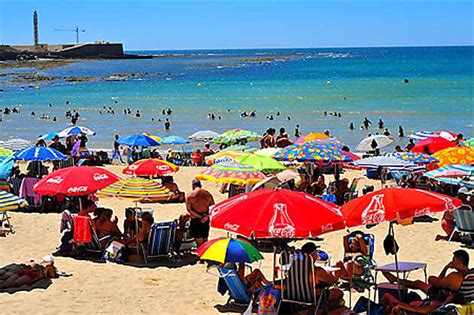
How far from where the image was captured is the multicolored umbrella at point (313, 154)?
1359cm

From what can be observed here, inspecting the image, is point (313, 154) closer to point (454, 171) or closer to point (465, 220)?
point (454, 171)

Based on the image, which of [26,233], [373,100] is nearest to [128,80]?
[373,100]

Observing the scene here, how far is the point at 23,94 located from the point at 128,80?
21.2m

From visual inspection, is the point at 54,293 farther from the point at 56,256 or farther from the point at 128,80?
the point at 128,80

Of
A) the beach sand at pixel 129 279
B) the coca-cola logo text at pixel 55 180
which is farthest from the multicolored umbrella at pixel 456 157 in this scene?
the coca-cola logo text at pixel 55 180

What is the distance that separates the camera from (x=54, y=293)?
876cm

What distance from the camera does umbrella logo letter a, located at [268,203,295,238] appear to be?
273 inches

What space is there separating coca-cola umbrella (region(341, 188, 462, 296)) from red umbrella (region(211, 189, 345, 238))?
193mm

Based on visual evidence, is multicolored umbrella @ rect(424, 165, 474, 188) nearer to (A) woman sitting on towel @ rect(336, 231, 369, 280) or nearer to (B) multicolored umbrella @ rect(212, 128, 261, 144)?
(A) woman sitting on towel @ rect(336, 231, 369, 280)

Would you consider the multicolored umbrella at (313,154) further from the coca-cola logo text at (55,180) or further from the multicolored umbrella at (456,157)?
the coca-cola logo text at (55,180)

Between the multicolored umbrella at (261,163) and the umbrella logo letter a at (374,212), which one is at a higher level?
the umbrella logo letter a at (374,212)

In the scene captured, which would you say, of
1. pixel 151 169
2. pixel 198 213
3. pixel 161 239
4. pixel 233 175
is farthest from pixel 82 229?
pixel 233 175

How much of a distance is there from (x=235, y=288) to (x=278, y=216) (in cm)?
152

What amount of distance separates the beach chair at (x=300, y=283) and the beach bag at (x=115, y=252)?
3769 mm
